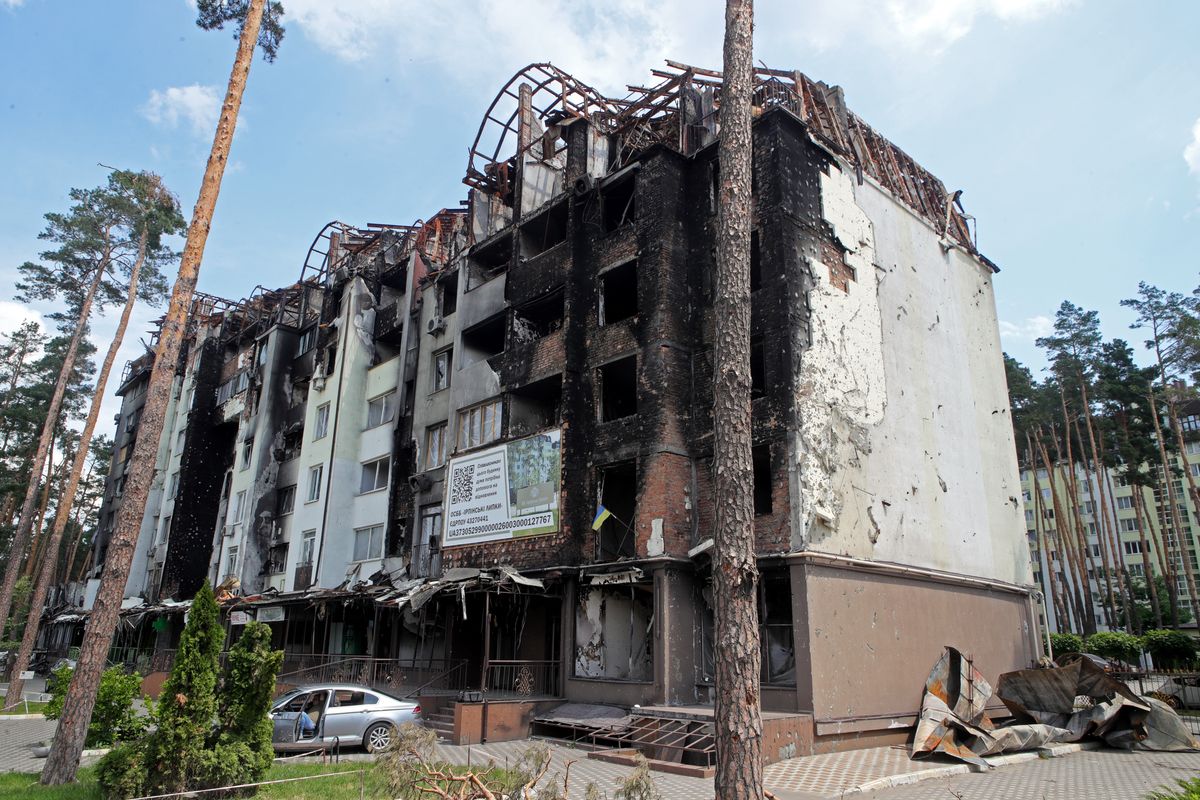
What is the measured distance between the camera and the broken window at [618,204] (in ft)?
75.5

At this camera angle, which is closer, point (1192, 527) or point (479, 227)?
point (479, 227)

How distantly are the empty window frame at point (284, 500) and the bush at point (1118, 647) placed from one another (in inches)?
1289

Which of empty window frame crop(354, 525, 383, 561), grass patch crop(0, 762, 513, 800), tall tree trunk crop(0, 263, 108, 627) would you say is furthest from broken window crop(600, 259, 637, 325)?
tall tree trunk crop(0, 263, 108, 627)

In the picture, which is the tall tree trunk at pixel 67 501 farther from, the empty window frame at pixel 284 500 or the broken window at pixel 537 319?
the broken window at pixel 537 319

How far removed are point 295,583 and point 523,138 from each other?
62.3 feet

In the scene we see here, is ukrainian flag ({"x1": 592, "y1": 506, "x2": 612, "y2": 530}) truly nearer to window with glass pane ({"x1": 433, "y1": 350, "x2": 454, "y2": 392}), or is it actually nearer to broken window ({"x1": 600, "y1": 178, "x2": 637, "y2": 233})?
broken window ({"x1": 600, "y1": 178, "x2": 637, "y2": 233})

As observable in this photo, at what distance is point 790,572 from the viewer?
1670cm

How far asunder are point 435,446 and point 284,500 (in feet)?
37.6

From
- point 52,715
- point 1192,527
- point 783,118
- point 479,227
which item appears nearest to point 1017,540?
point 783,118

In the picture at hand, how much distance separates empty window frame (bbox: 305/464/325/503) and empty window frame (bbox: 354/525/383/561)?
9.15ft

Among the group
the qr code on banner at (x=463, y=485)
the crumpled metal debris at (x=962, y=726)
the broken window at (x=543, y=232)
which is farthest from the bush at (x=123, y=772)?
the broken window at (x=543, y=232)

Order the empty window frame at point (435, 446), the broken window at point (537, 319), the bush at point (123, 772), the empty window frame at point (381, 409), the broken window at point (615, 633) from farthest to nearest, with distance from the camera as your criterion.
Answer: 1. the empty window frame at point (381, 409)
2. the empty window frame at point (435, 446)
3. the broken window at point (537, 319)
4. the broken window at point (615, 633)
5. the bush at point (123, 772)

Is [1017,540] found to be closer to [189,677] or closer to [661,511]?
[661,511]

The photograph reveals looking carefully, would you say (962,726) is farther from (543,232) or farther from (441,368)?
(441,368)
